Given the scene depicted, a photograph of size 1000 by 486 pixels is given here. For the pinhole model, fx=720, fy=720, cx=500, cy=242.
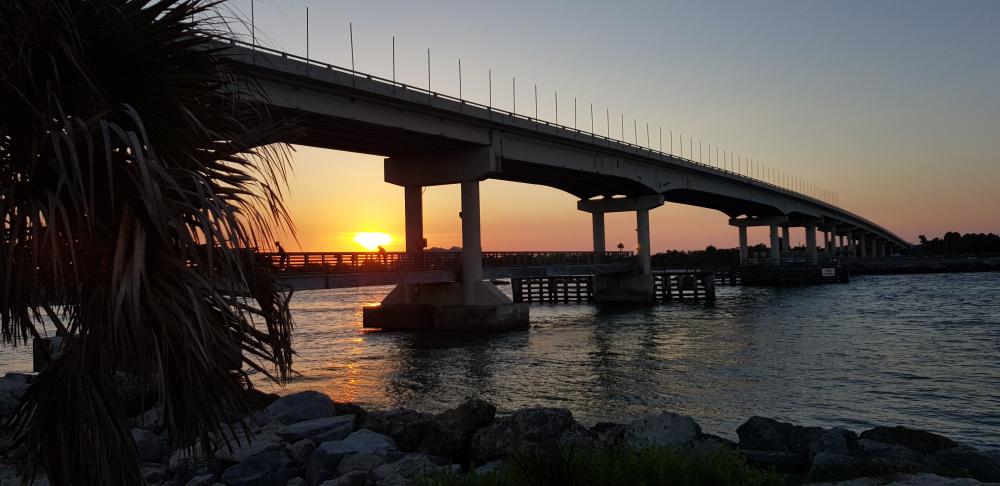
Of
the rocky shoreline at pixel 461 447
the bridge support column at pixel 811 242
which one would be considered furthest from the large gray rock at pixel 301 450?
the bridge support column at pixel 811 242

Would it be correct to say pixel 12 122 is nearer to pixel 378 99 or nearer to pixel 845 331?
pixel 378 99

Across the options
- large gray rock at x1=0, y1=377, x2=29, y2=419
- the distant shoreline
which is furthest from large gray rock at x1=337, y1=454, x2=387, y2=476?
the distant shoreline

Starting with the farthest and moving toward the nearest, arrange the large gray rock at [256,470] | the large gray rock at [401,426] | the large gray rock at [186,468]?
1. the large gray rock at [401,426]
2. the large gray rock at [186,468]
3. the large gray rock at [256,470]

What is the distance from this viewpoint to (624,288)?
72812mm

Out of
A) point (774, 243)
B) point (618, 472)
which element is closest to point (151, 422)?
point (618, 472)

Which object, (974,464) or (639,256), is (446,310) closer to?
(639,256)

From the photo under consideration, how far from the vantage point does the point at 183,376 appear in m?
3.96

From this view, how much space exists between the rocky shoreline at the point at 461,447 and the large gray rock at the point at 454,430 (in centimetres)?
2

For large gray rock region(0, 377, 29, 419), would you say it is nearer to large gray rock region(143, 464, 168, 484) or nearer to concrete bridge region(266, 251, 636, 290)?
large gray rock region(143, 464, 168, 484)

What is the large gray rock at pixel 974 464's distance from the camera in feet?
31.7

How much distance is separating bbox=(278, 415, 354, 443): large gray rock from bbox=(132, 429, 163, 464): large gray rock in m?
1.93

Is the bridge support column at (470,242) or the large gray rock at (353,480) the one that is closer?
the large gray rock at (353,480)

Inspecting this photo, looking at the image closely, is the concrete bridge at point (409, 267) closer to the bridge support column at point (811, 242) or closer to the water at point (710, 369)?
the water at point (710, 369)

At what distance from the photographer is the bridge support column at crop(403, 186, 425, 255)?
47.5 m
